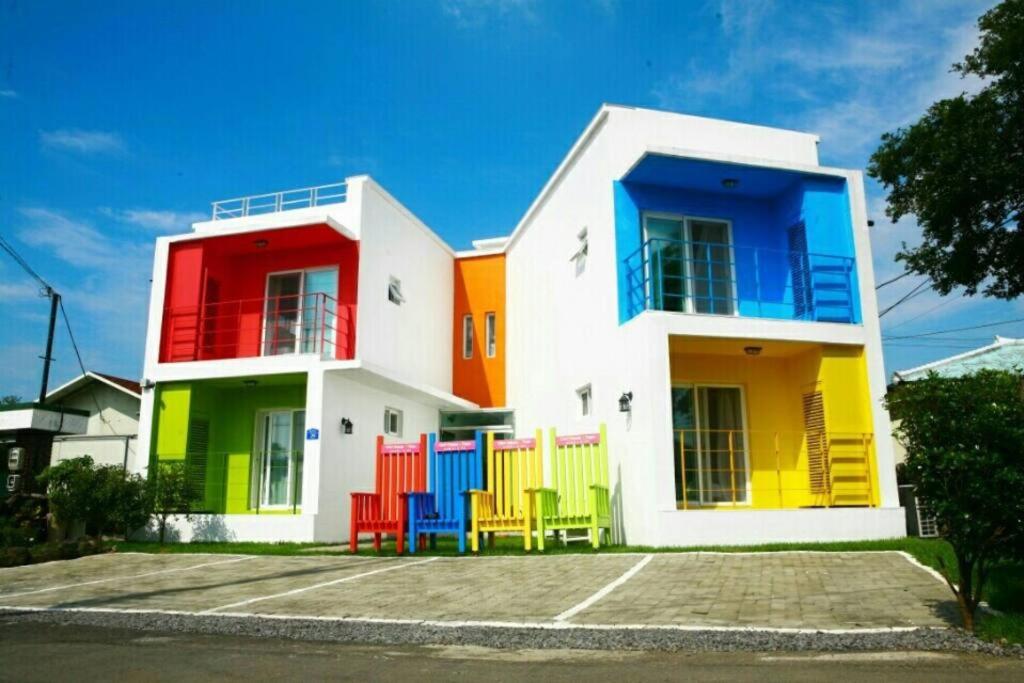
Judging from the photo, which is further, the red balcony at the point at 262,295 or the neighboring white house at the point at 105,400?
the neighboring white house at the point at 105,400

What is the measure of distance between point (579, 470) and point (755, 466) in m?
3.54

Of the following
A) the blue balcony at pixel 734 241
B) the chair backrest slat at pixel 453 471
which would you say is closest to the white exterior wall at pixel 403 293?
the chair backrest slat at pixel 453 471

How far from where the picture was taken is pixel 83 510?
518 inches

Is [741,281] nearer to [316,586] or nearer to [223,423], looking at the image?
[316,586]

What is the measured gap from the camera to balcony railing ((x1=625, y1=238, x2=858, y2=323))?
13070mm

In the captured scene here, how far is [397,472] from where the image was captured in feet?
39.1

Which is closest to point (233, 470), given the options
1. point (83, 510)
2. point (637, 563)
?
point (83, 510)

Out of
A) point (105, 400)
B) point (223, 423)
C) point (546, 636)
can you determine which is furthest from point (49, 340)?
point (546, 636)

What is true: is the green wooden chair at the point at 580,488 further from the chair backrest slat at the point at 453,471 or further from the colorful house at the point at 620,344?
the chair backrest slat at the point at 453,471

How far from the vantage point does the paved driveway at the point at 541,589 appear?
20.4 ft

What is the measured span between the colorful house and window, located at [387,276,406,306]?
15 cm

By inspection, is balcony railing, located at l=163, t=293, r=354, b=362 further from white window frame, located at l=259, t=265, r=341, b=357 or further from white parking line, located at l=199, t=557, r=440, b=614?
white parking line, located at l=199, t=557, r=440, b=614

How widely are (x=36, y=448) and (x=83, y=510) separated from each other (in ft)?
6.90

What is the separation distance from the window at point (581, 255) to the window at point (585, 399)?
7.49 ft
